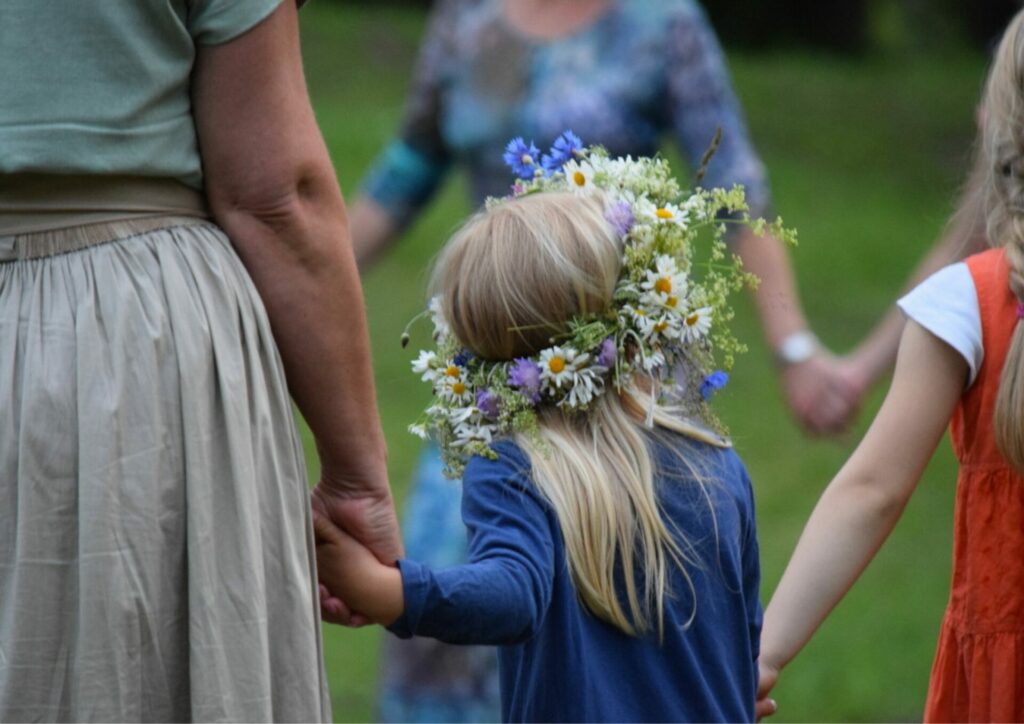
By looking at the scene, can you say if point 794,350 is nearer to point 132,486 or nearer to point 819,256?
point 132,486

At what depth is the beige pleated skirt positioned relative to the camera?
8.85 feet

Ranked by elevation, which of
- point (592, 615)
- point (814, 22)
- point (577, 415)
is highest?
point (814, 22)

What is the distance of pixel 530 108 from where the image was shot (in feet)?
14.8

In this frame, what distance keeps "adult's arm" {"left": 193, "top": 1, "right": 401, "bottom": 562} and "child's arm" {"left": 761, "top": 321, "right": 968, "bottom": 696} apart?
790 mm

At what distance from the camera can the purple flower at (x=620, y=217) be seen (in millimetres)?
3033

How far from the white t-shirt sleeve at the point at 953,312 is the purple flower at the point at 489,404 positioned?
32.0 inches

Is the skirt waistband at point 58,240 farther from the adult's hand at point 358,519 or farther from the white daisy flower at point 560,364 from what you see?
the white daisy flower at point 560,364

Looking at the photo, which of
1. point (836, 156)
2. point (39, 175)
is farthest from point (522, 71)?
point (836, 156)

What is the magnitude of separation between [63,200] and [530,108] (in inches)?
75.9

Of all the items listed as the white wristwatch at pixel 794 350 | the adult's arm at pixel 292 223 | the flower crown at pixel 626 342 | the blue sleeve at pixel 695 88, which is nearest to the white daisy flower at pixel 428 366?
the flower crown at pixel 626 342

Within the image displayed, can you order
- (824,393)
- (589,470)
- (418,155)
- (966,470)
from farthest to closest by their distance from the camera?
(824,393) → (418,155) → (966,470) → (589,470)

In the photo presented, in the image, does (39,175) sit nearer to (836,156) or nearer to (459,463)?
(459,463)

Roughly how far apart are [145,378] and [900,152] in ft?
57.1

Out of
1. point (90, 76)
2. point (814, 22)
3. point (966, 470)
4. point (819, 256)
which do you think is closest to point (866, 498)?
point (966, 470)
